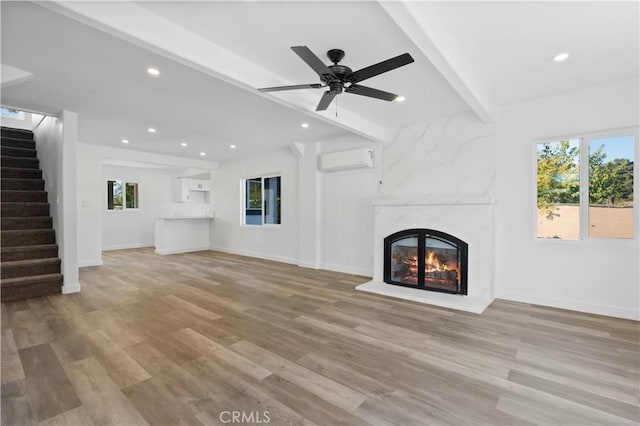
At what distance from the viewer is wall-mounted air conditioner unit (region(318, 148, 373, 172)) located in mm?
5078

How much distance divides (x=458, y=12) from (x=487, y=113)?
1922 millimetres

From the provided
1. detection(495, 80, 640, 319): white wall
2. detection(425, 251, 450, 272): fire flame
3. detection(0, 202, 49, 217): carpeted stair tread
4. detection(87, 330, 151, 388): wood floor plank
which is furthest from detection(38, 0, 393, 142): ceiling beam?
detection(0, 202, 49, 217): carpeted stair tread

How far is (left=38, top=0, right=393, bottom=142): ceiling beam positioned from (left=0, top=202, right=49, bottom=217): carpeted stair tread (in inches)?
181

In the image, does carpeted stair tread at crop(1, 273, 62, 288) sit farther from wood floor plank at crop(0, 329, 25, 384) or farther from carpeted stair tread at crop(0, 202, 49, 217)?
wood floor plank at crop(0, 329, 25, 384)

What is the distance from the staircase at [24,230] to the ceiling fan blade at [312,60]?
4.71 m

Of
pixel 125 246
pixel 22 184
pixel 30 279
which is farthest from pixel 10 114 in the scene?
pixel 30 279

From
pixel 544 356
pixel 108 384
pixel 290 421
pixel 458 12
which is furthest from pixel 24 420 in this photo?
pixel 458 12

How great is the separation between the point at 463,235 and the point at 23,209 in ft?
22.9

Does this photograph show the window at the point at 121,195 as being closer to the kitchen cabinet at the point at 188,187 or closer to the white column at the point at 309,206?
the kitchen cabinet at the point at 188,187

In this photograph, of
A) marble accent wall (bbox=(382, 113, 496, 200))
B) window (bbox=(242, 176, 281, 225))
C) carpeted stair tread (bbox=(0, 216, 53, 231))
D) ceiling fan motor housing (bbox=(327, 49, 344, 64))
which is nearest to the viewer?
ceiling fan motor housing (bbox=(327, 49, 344, 64))

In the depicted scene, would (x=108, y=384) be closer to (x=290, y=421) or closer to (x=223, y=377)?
(x=223, y=377)

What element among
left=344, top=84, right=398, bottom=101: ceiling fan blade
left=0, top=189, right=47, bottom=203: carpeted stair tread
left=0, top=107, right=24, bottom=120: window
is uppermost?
left=0, top=107, right=24, bottom=120: window

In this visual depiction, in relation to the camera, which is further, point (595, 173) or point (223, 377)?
point (595, 173)

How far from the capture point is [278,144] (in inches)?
247
